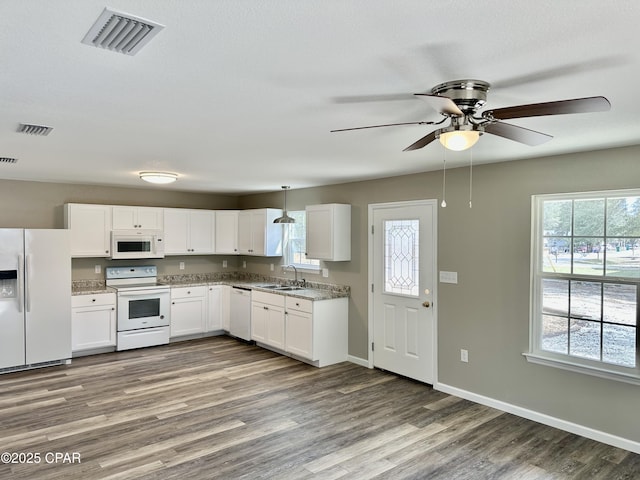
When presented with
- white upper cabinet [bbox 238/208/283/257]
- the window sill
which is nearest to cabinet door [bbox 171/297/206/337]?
white upper cabinet [bbox 238/208/283/257]

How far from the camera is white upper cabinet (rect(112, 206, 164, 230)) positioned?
641 centimetres

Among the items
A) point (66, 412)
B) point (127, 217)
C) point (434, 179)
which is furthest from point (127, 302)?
point (434, 179)

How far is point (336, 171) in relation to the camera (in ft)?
15.9

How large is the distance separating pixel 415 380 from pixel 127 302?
3.98 metres

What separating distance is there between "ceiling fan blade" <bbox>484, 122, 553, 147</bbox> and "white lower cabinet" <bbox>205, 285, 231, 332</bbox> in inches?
219

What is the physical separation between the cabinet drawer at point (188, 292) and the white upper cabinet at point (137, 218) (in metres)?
0.99

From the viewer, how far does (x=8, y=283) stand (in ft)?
17.1

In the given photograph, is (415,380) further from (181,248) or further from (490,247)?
(181,248)

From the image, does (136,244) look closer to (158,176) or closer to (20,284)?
(20,284)

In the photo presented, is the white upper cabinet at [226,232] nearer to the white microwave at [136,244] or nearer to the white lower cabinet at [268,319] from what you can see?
the white microwave at [136,244]

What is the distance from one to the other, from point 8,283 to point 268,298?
309cm

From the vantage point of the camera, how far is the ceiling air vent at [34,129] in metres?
2.91

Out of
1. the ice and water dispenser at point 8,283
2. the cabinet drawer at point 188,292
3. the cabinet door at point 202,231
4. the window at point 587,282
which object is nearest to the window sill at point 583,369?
the window at point 587,282

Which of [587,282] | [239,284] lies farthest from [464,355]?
[239,284]
